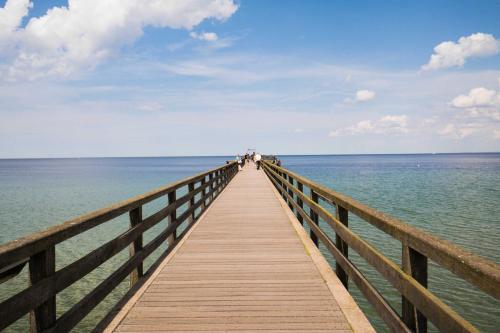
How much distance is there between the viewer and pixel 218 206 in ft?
41.1

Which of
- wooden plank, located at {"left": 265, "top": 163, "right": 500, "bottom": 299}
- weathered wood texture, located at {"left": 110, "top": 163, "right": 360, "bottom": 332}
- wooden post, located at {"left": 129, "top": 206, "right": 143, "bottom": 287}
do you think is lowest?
weathered wood texture, located at {"left": 110, "top": 163, "right": 360, "bottom": 332}

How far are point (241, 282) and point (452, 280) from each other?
8.03m

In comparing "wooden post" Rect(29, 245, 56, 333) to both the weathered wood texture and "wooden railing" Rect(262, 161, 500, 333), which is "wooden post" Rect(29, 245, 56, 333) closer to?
the weathered wood texture

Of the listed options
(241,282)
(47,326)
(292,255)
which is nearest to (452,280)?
(292,255)

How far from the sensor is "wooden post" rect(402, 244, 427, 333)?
267 centimetres

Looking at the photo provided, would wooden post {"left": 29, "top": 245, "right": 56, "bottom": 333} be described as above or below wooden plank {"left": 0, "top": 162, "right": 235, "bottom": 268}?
below

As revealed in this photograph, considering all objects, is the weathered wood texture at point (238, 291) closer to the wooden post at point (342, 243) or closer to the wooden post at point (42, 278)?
the wooden post at point (342, 243)

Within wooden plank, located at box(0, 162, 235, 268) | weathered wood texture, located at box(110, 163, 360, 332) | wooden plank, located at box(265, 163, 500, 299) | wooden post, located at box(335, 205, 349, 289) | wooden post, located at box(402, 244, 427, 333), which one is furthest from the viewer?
wooden post, located at box(335, 205, 349, 289)

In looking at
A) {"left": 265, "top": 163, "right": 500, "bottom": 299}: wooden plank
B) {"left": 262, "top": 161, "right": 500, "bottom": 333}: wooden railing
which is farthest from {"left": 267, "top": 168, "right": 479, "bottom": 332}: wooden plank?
{"left": 265, "top": 163, "right": 500, "bottom": 299}: wooden plank

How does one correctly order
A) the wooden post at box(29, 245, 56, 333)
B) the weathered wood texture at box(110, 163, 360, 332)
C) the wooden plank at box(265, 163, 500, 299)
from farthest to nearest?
the weathered wood texture at box(110, 163, 360, 332) < the wooden post at box(29, 245, 56, 333) < the wooden plank at box(265, 163, 500, 299)

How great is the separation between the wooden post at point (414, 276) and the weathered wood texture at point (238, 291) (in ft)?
2.99

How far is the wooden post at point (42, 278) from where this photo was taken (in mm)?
2826

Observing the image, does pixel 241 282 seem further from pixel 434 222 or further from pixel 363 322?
pixel 434 222

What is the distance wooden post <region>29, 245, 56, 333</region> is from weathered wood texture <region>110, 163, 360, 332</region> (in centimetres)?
84
